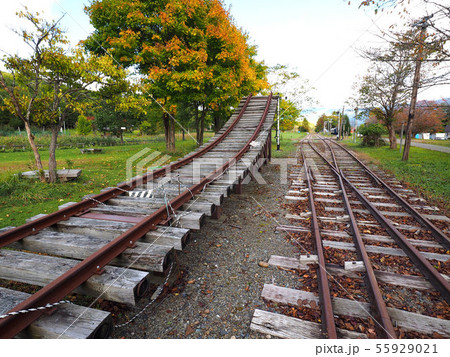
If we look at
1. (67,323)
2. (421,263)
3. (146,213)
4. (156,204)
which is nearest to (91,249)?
(67,323)

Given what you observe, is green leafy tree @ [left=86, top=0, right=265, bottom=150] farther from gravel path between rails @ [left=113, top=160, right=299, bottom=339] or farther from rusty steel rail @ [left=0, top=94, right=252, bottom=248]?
gravel path between rails @ [left=113, top=160, right=299, bottom=339]

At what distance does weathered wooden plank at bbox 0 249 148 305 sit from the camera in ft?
7.30

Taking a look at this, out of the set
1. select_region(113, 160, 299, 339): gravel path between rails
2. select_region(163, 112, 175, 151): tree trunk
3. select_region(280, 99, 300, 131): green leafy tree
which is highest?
select_region(280, 99, 300, 131): green leafy tree

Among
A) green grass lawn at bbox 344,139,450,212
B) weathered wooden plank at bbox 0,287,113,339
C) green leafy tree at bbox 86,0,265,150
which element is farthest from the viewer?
green leafy tree at bbox 86,0,265,150

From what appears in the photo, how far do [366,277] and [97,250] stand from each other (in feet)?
12.1

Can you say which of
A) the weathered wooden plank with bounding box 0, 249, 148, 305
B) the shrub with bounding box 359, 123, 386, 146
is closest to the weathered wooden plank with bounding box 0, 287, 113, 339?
the weathered wooden plank with bounding box 0, 249, 148, 305

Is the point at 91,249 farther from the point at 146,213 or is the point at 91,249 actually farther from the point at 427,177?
the point at 427,177

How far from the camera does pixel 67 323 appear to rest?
1.88 meters

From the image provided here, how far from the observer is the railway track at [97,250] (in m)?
1.90

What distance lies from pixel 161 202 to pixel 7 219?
402 centimetres

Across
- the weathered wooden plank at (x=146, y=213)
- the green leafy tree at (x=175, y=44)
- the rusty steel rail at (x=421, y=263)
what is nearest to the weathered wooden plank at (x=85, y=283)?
the weathered wooden plank at (x=146, y=213)

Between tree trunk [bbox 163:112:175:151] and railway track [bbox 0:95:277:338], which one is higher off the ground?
tree trunk [bbox 163:112:175:151]

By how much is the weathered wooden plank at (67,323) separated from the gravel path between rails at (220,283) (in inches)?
34.6
